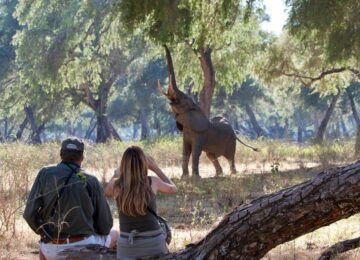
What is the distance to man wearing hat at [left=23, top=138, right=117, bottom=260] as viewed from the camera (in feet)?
18.2

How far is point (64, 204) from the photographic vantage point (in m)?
5.59

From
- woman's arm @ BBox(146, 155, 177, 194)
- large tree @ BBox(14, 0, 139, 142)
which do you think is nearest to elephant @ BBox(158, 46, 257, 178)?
woman's arm @ BBox(146, 155, 177, 194)

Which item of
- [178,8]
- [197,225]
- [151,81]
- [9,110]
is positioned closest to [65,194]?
[197,225]

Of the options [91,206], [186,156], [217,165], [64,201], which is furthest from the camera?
[217,165]

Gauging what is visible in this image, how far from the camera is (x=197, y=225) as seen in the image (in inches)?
332

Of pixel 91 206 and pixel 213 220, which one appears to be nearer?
pixel 91 206

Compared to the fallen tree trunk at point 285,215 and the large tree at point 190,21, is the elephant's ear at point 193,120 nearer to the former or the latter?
the large tree at point 190,21

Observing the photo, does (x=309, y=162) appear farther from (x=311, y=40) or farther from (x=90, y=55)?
(x=90, y=55)

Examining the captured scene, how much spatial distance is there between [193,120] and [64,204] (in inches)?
357

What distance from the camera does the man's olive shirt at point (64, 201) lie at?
555 centimetres

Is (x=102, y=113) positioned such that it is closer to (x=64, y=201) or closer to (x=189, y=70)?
(x=189, y=70)

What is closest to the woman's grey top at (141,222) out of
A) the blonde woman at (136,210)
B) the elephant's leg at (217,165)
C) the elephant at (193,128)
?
the blonde woman at (136,210)

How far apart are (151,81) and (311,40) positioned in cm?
3144

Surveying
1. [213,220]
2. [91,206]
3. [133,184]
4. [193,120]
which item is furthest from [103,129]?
[133,184]
